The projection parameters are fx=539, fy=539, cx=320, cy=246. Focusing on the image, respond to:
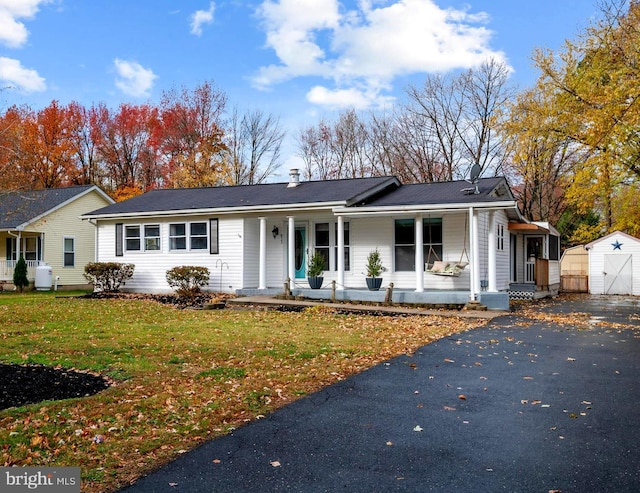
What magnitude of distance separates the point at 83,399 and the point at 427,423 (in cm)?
326

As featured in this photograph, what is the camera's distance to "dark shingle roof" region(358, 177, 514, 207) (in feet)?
48.0

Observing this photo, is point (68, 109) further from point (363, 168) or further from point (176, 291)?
point (176, 291)

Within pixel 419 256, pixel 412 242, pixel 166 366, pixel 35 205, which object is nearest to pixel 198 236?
pixel 412 242

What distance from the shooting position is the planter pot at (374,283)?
50.7 feet

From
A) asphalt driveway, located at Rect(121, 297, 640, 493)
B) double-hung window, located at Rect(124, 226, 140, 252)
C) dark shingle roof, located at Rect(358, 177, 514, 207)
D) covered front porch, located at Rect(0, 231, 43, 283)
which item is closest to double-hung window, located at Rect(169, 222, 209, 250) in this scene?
double-hung window, located at Rect(124, 226, 140, 252)

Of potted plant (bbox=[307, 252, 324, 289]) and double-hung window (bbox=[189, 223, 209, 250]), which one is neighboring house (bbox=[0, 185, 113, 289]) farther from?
potted plant (bbox=[307, 252, 324, 289])

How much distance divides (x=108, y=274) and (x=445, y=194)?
1169cm

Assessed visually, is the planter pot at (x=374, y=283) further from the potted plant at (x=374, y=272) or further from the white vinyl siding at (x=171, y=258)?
the white vinyl siding at (x=171, y=258)

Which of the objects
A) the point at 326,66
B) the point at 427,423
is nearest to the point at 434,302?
the point at 427,423

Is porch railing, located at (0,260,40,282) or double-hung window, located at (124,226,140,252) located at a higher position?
double-hung window, located at (124,226,140,252)

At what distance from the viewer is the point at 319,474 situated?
11.6ft

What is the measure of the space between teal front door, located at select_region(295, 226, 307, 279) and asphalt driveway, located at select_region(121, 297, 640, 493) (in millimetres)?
10540

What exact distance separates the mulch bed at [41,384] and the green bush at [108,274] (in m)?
12.4

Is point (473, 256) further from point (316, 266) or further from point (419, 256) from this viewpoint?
point (316, 266)
